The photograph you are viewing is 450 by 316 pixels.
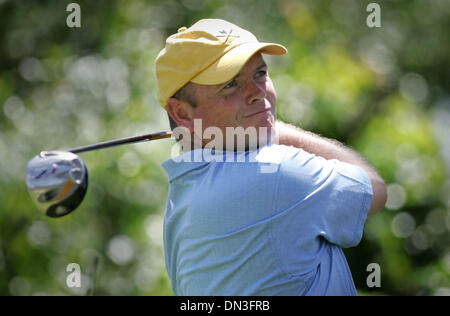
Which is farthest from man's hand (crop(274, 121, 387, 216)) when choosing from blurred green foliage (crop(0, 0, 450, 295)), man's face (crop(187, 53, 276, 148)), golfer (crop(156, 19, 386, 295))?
blurred green foliage (crop(0, 0, 450, 295))

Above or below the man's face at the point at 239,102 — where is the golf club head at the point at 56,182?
below

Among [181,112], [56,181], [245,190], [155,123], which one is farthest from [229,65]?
[155,123]

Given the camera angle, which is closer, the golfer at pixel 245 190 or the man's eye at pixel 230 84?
the golfer at pixel 245 190

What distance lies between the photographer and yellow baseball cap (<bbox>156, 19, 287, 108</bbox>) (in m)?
1.71

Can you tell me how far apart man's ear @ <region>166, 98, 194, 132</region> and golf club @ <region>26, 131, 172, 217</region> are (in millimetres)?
309

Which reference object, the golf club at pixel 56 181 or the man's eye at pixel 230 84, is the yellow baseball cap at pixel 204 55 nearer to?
the man's eye at pixel 230 84

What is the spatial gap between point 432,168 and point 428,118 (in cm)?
52

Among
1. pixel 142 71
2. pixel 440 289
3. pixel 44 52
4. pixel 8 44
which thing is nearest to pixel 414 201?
pixel 440 289

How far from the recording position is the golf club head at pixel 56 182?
1.80 meters

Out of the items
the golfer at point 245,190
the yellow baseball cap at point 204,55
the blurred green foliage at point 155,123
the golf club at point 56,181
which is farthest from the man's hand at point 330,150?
the blurred green foliage at point 155,123

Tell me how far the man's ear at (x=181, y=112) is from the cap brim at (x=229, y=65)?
0.08 m

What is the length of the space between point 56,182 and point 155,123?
8.60 feet

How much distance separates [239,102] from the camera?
5.66 ft

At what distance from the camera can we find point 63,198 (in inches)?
71.3
